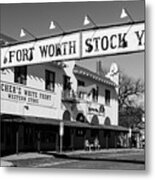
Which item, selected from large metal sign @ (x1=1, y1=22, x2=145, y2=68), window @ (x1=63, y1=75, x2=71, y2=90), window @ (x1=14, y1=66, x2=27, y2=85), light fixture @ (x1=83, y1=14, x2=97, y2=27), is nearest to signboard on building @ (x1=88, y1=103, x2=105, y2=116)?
window @ (x1=63, y1=75, x2=71, y2=90)

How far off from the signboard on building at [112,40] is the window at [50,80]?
1.66ft

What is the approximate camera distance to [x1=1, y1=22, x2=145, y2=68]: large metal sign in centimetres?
704

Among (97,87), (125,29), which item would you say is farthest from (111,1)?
(97,87)

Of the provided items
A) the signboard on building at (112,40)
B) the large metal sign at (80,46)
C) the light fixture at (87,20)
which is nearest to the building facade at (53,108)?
the large metal sign at (80,46)

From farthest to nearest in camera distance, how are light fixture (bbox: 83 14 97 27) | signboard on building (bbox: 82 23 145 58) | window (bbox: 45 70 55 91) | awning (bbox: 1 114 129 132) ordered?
window (bbox: 45 70 55 91), awning (bbox: 1 114 129 132), light fixture (bbox: 83 14 97 27), signboard on building (bbox: 82 23 145 58)

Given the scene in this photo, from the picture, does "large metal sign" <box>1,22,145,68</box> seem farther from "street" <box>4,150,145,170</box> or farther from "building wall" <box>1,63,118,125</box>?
"street" <box>4,150,145,170</box>

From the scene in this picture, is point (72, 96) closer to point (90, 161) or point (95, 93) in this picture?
point (95, 93)

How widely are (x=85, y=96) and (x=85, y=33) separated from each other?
2.68 ft

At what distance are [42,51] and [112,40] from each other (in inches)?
37.8

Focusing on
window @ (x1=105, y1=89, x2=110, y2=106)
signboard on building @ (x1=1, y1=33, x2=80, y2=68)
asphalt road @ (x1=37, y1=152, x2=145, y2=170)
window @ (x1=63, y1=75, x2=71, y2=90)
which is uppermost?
signboard on building @ (x1=1, y1=33, x2=80, y2=68)

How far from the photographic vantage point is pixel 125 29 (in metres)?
7.08

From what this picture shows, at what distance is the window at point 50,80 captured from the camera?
7.43 meters

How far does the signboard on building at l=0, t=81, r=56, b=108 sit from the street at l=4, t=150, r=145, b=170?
721mm

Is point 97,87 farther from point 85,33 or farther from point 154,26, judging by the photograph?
point 154,26
